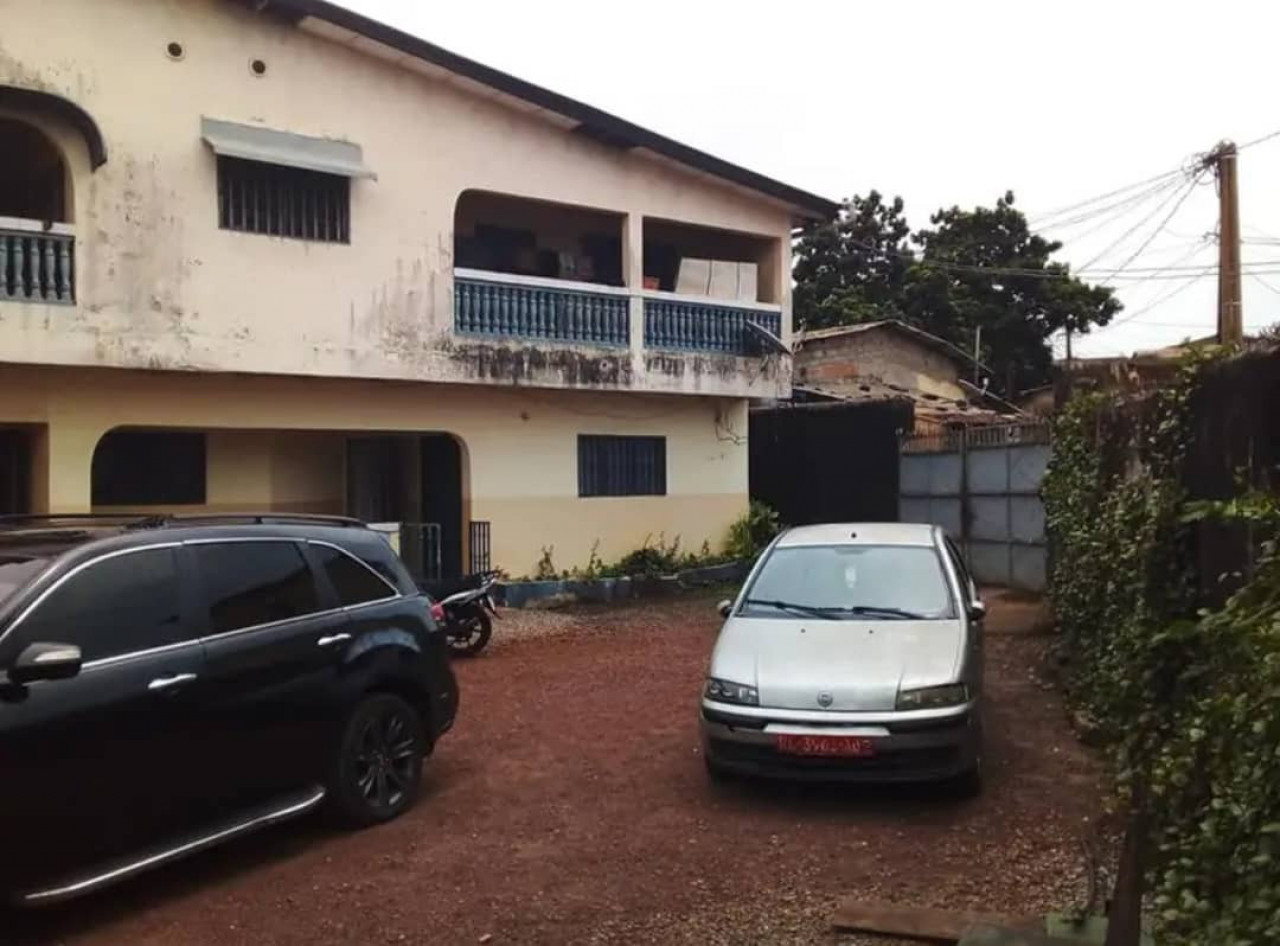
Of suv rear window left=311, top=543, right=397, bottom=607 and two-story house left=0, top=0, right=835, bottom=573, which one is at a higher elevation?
two-story house left=0, top=0, right=835, bottom=573

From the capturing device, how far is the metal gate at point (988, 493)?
14.4 meters

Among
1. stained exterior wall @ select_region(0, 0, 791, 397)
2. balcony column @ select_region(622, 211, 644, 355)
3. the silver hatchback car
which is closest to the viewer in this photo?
the silver hatchback car

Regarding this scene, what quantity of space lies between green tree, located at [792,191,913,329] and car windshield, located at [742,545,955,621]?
2838 cm

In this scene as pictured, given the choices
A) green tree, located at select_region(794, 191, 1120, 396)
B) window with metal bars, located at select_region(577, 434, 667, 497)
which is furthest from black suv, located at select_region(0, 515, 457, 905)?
green tree, located at select_region(794, 191, 1120, 396)

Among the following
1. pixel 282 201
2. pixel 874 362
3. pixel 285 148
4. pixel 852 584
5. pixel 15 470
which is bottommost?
pixel 852 584

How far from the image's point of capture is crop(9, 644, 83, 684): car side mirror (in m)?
4.41

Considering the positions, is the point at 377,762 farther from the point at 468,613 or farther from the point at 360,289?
the point at 360,289

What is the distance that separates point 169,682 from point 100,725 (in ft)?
1.26

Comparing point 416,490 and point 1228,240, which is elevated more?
point 1228,240

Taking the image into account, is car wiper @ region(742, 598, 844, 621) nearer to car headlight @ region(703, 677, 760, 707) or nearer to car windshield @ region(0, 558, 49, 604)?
car headlight @ region(703, 677, 760, 707)


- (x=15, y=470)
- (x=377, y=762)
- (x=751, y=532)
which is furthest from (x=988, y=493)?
(x=15, y=470)

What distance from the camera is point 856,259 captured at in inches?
1473

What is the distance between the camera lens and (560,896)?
5.23 metres

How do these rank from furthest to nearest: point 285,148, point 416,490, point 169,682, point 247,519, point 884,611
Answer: point 416,490 → point 285,148 → point 884,611 → point 247,519 → point 169,682
